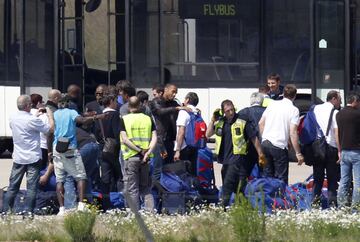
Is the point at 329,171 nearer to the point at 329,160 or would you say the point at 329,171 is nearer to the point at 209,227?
the point at 329,160

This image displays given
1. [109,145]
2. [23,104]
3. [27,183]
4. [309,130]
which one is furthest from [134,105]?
[309,130]

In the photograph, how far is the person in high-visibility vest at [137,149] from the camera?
1573 centimetres

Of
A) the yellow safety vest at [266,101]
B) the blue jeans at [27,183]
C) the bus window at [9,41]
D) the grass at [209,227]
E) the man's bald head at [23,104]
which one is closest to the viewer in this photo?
the grass at [209,227]

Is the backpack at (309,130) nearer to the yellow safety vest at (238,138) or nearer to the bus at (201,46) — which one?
the yellow safety vest at (238,138)

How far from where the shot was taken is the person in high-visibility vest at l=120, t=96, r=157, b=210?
1573 centimetres

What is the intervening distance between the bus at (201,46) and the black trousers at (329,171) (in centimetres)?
680

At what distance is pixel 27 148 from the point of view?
16062 millimetres

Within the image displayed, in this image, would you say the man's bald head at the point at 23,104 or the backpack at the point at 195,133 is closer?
the man's bald head at the point at 23,104

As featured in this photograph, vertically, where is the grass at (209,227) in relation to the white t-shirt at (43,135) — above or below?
below

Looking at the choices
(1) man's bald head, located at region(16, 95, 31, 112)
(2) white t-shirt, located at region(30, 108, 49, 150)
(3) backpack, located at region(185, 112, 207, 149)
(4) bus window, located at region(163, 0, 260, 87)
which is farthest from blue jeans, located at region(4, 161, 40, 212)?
(4) bus window, located at region(163, 0, 260, 87)

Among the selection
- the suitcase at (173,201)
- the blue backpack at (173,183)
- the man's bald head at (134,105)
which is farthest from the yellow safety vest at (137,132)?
the blue backpack at (173,183)

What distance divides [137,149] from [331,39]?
29.3 feet

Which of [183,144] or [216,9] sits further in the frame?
[216,9]

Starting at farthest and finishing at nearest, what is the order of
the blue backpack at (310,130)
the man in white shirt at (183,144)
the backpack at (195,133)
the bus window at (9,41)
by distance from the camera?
the bus window at (9,41), the backpack at (195,133), the man in white shirt at (183,144), the blue backpack at (310,130)
